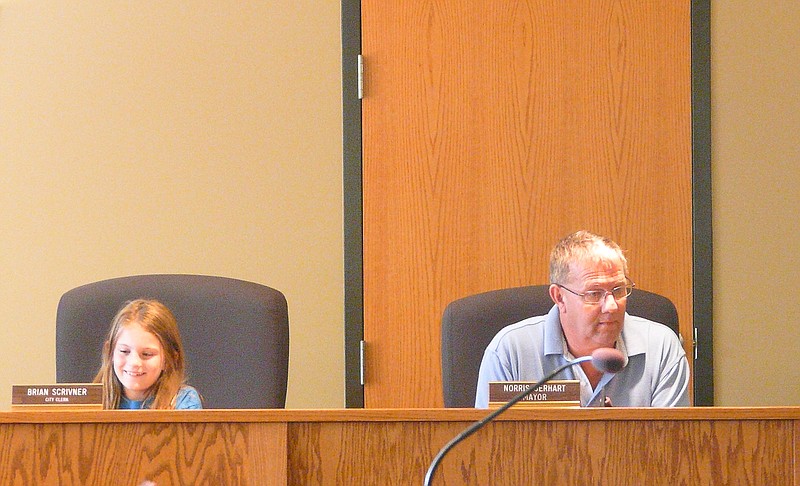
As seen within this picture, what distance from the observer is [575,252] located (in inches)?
95.7

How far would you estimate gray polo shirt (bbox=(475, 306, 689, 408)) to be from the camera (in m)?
2.39

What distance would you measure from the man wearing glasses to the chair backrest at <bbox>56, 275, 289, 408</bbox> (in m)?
0.49

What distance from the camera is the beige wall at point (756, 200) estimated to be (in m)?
3.27

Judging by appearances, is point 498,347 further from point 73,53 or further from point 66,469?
point 73,53

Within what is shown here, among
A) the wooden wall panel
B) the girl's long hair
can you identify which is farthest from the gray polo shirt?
the wooden wall panel

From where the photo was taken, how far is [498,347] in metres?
2.39

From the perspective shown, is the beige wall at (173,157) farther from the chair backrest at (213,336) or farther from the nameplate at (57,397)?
the nameplate at (57,397)

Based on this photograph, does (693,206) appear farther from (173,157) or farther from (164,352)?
(164,352)

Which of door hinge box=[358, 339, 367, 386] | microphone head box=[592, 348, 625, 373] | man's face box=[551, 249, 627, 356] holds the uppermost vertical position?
man's face box=[551, 249, 627, 356]

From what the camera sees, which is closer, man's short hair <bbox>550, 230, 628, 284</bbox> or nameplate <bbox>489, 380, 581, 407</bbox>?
nameplate <bbox>489, 380, 581, 407</bbox>

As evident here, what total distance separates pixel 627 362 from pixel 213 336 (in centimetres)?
95

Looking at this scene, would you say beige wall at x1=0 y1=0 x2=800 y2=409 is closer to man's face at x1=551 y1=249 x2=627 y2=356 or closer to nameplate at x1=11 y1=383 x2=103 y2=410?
man's face at x1=551 y1=249 x2=627 y2=356

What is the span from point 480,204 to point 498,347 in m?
0.97

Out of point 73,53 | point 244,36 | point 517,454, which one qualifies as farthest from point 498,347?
point 73,53
